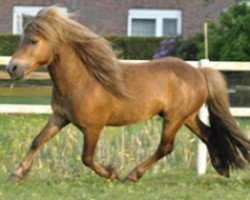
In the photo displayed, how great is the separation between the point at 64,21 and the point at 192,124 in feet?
5.90

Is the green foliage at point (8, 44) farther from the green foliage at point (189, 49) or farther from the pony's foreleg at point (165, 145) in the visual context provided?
the pony's foreleg at point (165, 145)

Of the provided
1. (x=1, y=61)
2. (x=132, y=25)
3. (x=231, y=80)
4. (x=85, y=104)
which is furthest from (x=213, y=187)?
(x=132, y=25)

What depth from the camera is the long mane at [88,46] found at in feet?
27.5

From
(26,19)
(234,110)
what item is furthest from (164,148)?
(234,110)

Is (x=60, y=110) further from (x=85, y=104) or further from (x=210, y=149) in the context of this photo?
(x=210, y=149)

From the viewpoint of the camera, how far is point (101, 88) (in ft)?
27.9

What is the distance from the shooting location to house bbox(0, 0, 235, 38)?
2988 centimetres

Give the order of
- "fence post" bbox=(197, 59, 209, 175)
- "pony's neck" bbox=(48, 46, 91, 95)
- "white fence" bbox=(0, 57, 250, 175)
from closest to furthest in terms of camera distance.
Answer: "pony's neck" bbox=(48, 46, 91, 95)
"fence post" bbox=(197, 59, 209, 175)
"white fence" bbox=(0, 57, 250, 175)

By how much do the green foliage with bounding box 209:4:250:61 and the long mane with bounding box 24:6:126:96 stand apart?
11.3 metres

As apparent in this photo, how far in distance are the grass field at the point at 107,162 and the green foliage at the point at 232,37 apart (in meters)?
7.57

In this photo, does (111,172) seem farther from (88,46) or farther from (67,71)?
(88,46)

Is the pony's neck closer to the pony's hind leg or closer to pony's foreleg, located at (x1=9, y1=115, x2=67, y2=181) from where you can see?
pony's foreleg, located at (x1=9, y1=115, x2=67, y2=181)

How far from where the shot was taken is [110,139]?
436 inches

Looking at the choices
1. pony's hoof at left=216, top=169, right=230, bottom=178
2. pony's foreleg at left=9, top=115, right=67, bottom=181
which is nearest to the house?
pony's hoof at left=216, top=169, right=230, bottom=178
